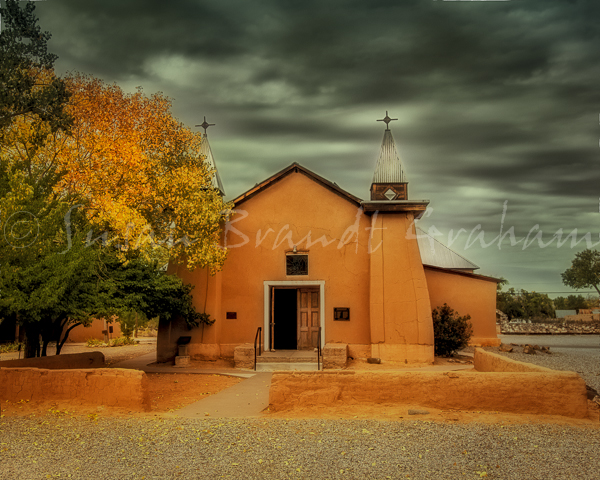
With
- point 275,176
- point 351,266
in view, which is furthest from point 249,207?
point 351,266

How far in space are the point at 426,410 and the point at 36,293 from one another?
8.03 metres

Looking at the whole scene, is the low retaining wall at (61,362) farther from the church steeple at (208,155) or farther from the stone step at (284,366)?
the church steeple at (208,155)

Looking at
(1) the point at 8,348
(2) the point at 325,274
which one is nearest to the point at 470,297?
(2) the point at 325,274

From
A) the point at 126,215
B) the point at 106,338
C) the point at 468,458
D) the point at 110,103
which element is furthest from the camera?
the point at 106,338

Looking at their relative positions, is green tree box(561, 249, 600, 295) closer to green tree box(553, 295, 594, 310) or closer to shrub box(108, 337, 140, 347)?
green tree box(553, 295, 594, 310)

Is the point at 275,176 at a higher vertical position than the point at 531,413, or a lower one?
higher

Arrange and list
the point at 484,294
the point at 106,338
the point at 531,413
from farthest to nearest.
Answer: the point at 106,338
the point at 484,294
the point at 531,413

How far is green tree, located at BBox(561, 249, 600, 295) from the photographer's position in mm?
58656

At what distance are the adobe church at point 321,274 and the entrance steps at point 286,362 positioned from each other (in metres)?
0.76

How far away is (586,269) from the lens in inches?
2325

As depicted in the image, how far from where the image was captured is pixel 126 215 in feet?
45.4

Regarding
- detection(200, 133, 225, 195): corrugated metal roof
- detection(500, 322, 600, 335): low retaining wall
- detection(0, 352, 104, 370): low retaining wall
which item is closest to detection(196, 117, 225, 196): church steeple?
detection(200, 133, 225, 195): corrugated metal roof

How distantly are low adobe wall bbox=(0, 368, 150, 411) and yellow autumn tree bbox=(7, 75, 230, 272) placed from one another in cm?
438

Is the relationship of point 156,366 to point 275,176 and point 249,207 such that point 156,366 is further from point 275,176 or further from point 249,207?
point 275,176
